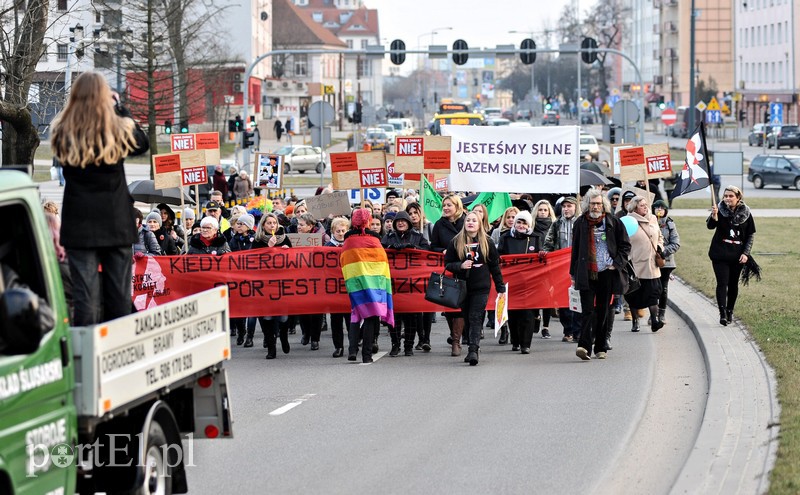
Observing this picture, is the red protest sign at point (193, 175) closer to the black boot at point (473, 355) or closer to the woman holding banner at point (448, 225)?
the woman holding banner at point (448, 225)

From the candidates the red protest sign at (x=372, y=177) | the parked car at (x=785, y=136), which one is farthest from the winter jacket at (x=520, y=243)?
the parked car at (x=785, y=136)

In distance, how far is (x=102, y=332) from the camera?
258 inches

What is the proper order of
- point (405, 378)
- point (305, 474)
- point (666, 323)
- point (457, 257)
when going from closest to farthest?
point (305, 474) → point (405, 378) → point (457, 257) → point (666, 323)

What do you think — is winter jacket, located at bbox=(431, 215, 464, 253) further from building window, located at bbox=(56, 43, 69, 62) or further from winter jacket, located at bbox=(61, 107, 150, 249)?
winter jacket, located at bbox=(61, 107, 150, 249)

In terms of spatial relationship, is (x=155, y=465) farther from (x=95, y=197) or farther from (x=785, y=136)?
(x=785, y=136)

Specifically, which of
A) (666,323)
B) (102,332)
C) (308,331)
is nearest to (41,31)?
(308,331)

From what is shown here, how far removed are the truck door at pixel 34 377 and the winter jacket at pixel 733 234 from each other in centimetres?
1228

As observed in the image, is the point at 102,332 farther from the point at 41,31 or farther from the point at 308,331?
the point at 41,31

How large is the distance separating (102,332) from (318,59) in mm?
152452

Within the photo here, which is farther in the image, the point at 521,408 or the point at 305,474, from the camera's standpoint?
the point at 521,408

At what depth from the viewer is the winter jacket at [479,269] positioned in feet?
50.0

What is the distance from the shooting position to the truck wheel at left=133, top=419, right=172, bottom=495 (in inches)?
285

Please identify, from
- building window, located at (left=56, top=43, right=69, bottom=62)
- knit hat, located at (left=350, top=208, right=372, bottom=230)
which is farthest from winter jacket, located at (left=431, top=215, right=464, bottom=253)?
building window, located at (left=56, top=43, right=69, bottom=62)

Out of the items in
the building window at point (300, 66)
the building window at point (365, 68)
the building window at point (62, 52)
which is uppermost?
the building window at point (365, 68)
